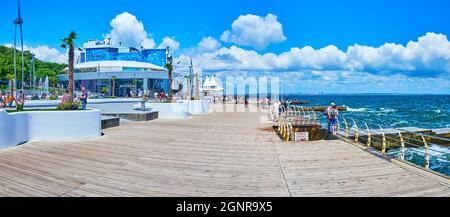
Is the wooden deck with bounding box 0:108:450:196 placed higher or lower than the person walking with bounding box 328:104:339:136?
lower

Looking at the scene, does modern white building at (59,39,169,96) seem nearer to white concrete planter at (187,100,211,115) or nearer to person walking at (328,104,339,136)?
white concrete planter at (187,100,211,115)

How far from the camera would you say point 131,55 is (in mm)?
95750

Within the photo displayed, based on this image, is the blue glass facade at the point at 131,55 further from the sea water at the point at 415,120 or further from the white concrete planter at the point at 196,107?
the white concrete planter at the point at 196,107

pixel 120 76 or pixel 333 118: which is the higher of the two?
pixel 120 76

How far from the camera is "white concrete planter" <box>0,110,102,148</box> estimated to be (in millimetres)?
9828

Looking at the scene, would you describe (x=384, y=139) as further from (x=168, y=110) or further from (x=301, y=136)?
(x=168, y=110)

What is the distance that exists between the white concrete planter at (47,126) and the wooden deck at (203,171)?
0.56 m

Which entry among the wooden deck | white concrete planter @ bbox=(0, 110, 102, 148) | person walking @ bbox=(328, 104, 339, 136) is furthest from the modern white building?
the wooden deck

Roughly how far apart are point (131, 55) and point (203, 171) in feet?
308

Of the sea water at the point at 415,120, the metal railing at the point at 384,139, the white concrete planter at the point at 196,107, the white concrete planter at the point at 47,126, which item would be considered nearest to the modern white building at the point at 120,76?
the white concrete planter at the point at 196,107

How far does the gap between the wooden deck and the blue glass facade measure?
282 feet

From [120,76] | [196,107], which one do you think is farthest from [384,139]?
[120,76]
